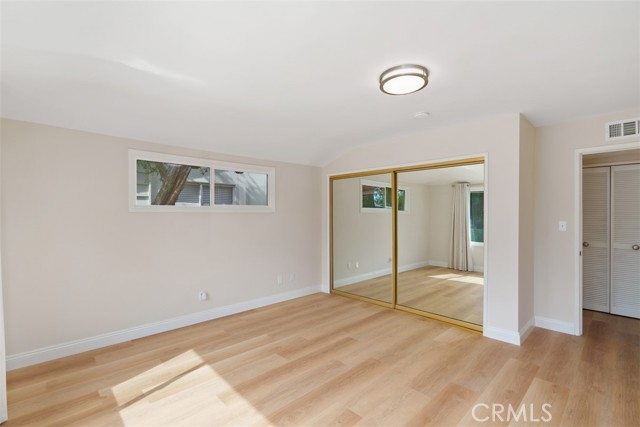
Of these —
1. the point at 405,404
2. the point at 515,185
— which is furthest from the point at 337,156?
the point at 405,404

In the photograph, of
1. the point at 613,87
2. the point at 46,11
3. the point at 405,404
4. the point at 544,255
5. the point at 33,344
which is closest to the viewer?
the point at 46,11

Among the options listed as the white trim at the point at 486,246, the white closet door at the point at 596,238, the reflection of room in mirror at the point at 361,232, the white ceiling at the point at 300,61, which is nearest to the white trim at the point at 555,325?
the white trim at the point at 486,246

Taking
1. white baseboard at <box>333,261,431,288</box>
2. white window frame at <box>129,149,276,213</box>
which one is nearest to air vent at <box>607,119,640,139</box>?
white baseboard at <box>333,261,431,288</box>

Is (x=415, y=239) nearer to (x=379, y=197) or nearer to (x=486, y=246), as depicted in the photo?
(x=379, y=197)

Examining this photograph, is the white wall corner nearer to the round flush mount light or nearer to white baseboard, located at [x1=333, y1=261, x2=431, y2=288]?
white baseboard, located at [x1=333, y1=261, x2=431, y2=288]

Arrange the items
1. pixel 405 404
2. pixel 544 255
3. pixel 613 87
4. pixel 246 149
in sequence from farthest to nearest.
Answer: pixel 246 149
pixel 544 255
pixel 613 87
pixel 405 404

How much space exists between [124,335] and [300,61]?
3.33 metres

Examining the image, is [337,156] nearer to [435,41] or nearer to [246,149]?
[246,149]

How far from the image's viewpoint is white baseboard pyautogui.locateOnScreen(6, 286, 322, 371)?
103 inches

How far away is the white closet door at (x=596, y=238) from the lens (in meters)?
3.82

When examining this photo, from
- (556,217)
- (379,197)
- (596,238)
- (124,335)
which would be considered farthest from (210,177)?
(596,238)

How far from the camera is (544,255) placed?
3.48m

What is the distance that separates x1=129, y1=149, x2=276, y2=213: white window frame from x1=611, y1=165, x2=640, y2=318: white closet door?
15.3ft

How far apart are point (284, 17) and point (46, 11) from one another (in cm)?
126
